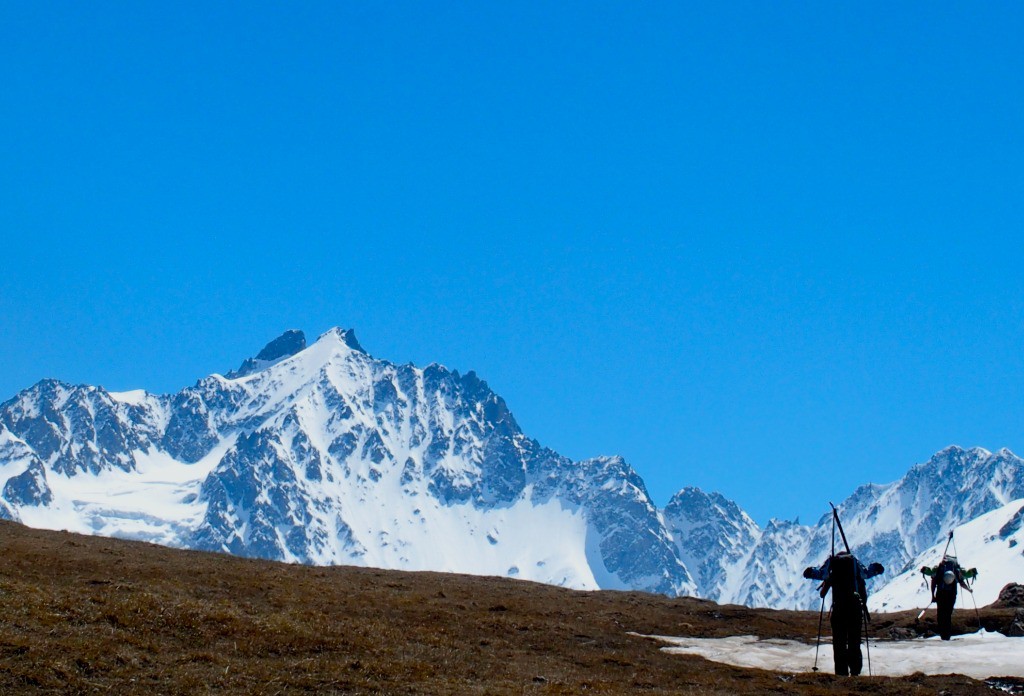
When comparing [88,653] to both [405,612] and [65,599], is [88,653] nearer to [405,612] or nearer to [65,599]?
[65,599]

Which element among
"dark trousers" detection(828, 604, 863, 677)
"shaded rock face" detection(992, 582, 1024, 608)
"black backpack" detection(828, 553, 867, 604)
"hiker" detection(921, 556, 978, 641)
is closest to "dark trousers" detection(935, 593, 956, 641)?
"hiker" detection(921, 556, 978, 641)

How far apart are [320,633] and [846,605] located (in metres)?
16.9

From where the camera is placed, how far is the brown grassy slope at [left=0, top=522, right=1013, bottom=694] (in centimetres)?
2967

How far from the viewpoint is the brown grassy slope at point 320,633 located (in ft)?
97.3

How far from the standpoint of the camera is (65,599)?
115ft

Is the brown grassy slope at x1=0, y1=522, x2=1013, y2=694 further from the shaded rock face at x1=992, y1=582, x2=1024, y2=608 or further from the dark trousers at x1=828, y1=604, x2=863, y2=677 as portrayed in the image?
the shaded rock face at x1=992, y1=582, x2=1024, y2=608

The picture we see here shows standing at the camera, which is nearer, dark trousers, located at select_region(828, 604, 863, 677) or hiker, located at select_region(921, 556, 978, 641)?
dark trousers, located at select_region(828, 604, 863, 677)

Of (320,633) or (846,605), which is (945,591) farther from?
(320,633)

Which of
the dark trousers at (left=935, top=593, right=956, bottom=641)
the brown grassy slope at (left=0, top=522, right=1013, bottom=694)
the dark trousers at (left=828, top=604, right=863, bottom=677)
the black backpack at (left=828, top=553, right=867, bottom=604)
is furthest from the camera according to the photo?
the dark trousers at (left=935, top=593, right=956, bottom=641)

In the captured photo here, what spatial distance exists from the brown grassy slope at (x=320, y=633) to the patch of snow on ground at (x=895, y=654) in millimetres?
1255

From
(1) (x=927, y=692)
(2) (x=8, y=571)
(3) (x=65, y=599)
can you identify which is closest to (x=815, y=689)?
(1) (x=927, y=692)

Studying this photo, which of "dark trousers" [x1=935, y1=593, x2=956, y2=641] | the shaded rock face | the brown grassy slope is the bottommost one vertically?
the brown grassy slope

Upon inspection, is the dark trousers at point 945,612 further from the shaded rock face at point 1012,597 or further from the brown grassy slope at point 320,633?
the shaded rock face at point 1012,597

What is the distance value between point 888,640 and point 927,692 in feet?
42.0
